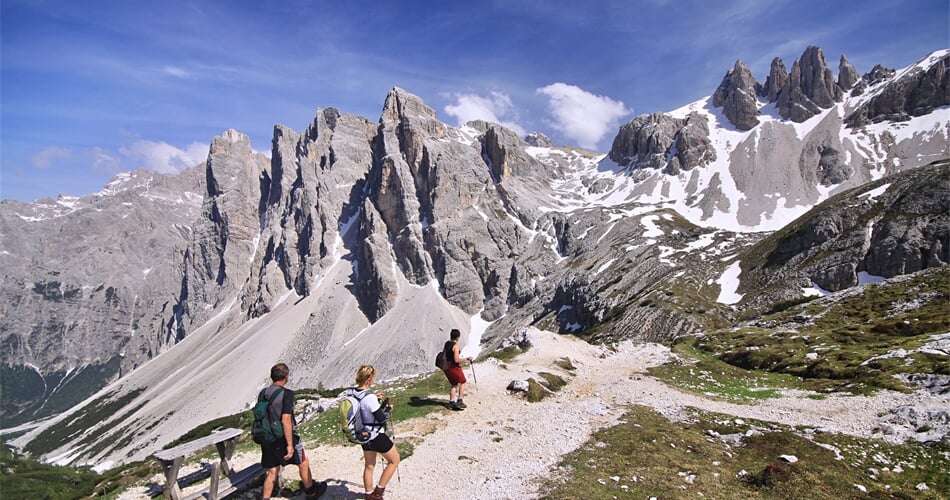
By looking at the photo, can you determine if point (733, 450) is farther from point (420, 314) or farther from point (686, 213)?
point (686, 213)

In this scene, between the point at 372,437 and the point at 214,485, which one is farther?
the point at 214,485

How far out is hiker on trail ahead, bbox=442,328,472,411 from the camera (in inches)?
790

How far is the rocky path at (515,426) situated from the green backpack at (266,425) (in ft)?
10.3

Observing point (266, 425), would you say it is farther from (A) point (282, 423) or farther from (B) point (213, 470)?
(B) point (213, 470)

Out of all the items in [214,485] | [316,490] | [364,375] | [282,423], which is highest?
[364,375]

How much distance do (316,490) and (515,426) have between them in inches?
370

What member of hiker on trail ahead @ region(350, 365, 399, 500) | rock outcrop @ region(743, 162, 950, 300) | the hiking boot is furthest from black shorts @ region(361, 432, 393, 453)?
rock outcrop @ region(743, 162, 950, 300)

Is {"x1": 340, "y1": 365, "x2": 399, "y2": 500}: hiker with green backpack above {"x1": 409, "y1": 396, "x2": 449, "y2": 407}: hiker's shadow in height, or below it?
above

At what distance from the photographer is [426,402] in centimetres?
2294

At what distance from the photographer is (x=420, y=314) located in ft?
570

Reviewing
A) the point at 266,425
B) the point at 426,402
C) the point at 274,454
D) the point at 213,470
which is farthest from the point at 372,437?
the point at 426,402

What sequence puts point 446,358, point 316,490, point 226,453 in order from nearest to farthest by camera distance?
1. point 316,490
2. point 226,453
3. point 446,358

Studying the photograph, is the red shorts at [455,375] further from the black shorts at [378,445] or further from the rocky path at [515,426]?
the black shorts at [378,445]

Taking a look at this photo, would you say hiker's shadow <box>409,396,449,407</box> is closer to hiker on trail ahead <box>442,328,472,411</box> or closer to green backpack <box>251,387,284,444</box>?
hiker on trail ahead <box>442,328,472,411</box>
